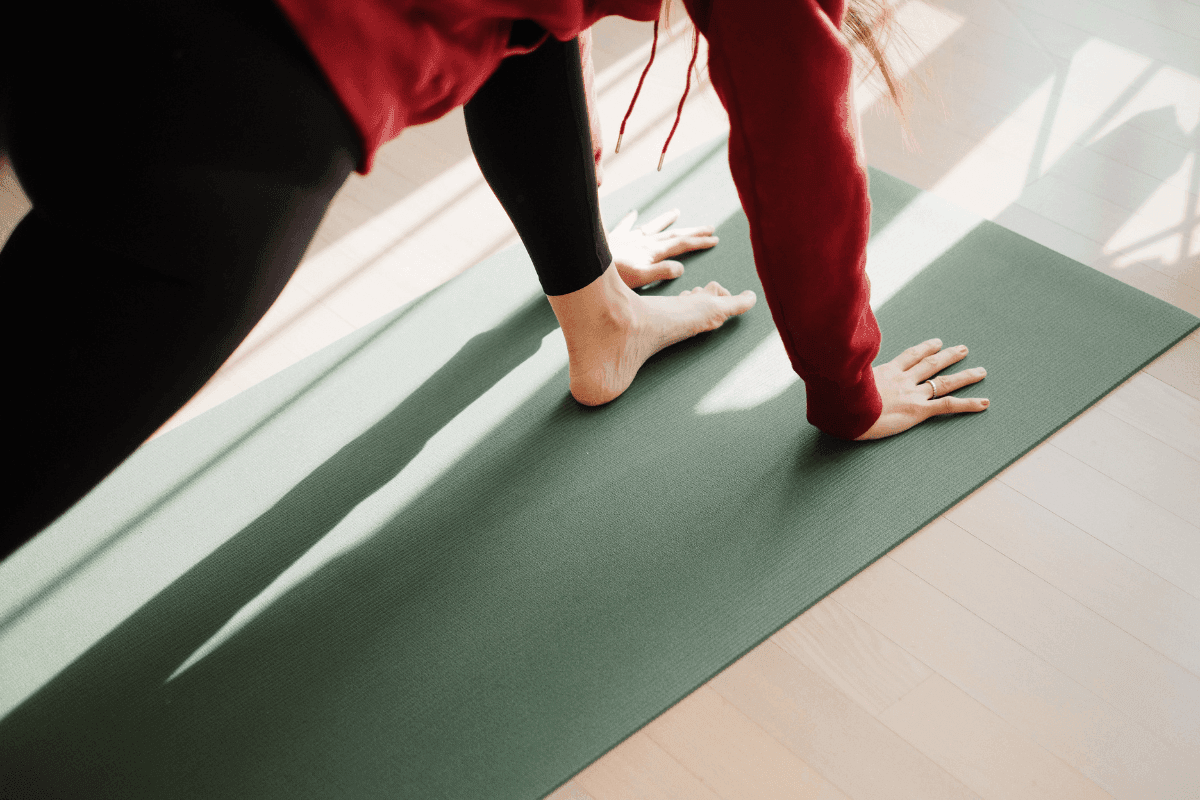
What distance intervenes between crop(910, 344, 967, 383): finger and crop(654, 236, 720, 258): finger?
49cm

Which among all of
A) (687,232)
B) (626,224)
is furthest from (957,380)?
(626,224)

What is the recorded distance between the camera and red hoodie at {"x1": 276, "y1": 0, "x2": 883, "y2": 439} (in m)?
0.64

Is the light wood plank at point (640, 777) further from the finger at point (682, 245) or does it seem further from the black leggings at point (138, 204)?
the finger at point (682, 245)

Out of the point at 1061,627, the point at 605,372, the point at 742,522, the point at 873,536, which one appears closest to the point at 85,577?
the point at 605,372

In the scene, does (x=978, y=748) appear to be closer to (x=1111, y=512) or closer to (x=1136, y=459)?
(x=1111, y=512)

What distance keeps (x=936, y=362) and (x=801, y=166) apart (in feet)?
2.16

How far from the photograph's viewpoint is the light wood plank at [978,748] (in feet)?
3.34

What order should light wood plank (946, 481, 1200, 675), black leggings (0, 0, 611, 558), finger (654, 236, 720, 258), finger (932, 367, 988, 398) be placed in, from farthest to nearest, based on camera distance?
finger (654, 236, 720, 258) < finger (932, 367, 988, 398) < light wood plank (946, 481, 1200, 675) < black leggings (0, 0, 611, 558)

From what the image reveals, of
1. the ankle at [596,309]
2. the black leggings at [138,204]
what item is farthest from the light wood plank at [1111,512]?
the black leggings at [138,204]

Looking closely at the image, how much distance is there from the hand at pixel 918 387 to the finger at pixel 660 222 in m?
0.56

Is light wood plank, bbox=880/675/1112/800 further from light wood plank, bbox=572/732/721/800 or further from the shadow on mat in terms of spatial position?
the shadow on mat

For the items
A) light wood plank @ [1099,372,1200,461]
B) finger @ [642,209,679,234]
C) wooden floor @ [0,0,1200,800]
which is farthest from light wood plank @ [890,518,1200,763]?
finger @ [642,209,679,234]

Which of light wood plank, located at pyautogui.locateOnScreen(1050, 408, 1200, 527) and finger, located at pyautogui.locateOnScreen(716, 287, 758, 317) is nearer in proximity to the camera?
light wood plank, located at pyautogui.locateOnScreen(1050, 408, 1200, 527)

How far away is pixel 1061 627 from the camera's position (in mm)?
1158
